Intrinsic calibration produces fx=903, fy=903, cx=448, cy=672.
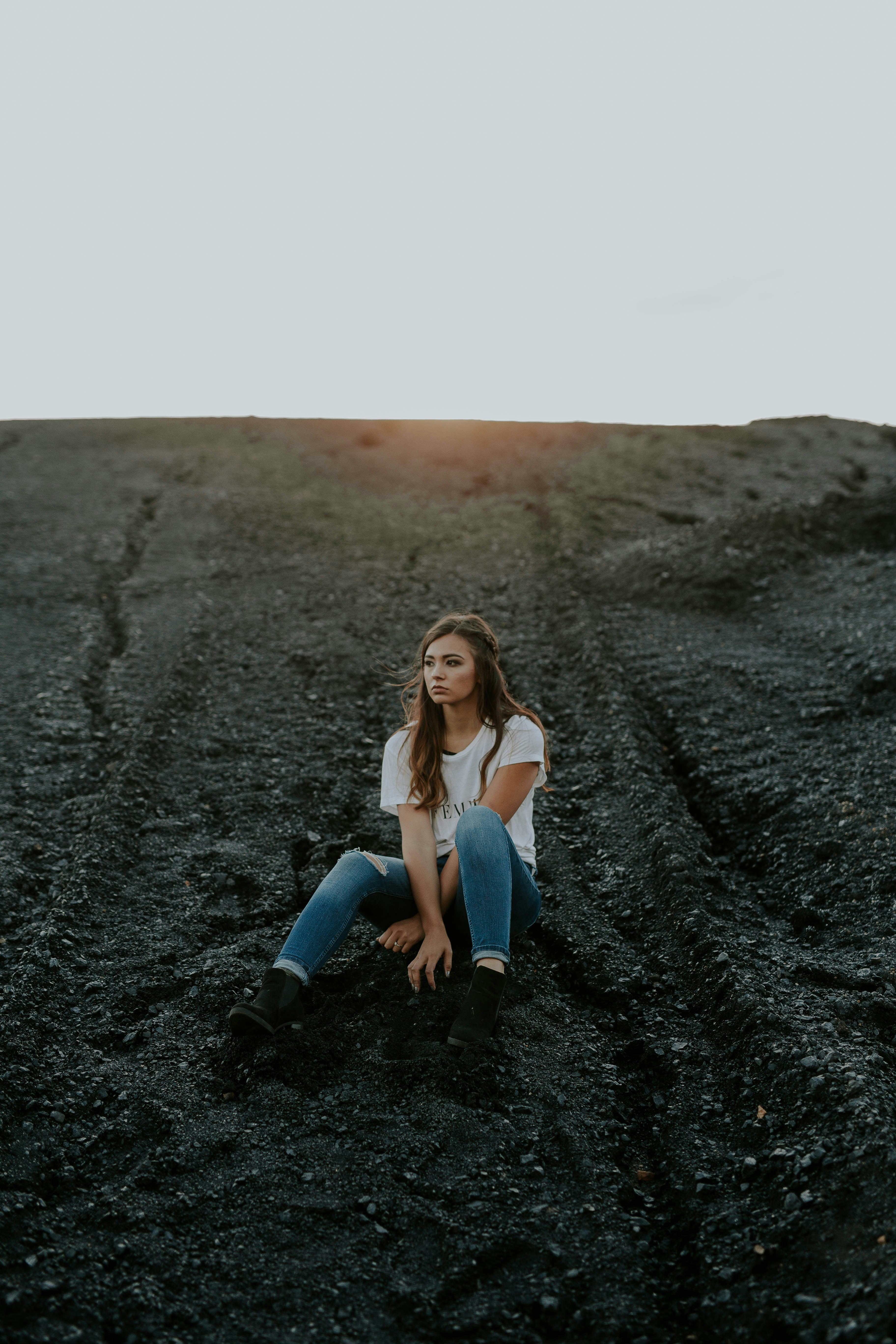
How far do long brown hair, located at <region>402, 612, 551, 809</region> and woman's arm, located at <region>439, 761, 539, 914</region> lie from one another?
0.11 m

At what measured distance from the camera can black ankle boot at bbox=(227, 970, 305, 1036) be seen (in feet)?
9.56

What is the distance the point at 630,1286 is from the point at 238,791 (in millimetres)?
3453

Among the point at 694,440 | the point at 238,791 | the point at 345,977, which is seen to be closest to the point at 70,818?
the point at 238,791

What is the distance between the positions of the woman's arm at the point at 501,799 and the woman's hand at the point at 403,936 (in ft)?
0.35

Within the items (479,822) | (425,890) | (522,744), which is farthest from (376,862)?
(522,744)

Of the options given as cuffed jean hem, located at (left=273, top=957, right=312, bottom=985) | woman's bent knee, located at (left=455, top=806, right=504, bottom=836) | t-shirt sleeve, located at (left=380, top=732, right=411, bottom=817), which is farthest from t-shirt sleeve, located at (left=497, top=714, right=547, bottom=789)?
cuffed jean hem, located at (left=273, top=957, right=312, bottom=985)

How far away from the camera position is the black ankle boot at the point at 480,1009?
2889 millimetres

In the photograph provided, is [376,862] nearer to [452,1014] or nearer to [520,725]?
[452,1014]

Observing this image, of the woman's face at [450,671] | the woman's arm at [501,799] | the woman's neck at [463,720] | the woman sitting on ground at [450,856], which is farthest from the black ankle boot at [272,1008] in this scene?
the woman's face at [450,671]

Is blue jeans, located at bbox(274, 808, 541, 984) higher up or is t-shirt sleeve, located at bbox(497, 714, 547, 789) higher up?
t-shirt sleeve, located at bbox(497, 714, 547, 789)

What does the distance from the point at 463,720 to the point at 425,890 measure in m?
0.65

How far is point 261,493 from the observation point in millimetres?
10531

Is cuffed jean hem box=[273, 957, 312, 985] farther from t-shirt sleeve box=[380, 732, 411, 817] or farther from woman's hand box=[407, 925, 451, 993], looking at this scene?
t-shirt sleeve box=[380, 732, 411, 817]

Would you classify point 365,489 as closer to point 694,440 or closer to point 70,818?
point 694,440
